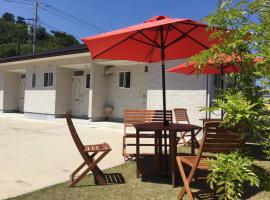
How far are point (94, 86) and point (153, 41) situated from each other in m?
9.73

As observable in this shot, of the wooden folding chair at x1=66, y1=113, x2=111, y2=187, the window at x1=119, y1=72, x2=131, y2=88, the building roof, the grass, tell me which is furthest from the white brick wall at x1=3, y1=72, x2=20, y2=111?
the wooden folding chair at x1=66, y1=113, x2=111, y2=187

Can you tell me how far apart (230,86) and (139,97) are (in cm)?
1194

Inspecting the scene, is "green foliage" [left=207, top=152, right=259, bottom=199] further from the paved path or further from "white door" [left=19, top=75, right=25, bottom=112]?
"white door" [left=19, top=75, right=25, bottom=112]

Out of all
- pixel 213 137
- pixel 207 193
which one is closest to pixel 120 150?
pixel 207 193

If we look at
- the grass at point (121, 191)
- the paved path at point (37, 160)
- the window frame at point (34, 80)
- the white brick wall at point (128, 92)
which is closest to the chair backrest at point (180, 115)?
the paved path at point (37, 160)

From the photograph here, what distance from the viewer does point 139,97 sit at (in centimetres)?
1545

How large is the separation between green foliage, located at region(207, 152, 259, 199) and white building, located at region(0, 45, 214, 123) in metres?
8.55

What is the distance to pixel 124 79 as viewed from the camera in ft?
52.9

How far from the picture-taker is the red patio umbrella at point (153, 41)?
5250mm

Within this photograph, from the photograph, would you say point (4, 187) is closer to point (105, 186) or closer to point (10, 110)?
point (105, 186)

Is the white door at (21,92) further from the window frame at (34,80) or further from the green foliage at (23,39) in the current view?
the green foliage at (23,39)

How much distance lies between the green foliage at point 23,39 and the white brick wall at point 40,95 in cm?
2520

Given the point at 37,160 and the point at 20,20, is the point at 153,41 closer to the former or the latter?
the point at 37,160

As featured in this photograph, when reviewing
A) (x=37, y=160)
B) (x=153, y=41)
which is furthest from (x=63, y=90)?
(x=153, y=41)
